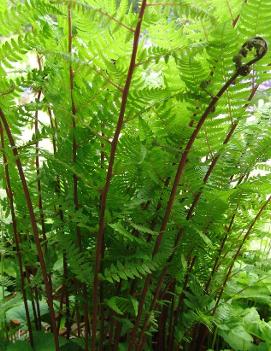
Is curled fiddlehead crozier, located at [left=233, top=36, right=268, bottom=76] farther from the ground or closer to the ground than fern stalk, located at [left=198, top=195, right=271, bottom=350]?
farther from the ground

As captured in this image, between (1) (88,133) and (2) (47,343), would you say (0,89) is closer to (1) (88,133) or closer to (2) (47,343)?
(1) (88,133)

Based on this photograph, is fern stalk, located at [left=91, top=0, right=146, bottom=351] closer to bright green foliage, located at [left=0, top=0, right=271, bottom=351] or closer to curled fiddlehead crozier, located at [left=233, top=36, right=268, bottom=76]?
bright green foliage, located at [left=0, top=0, right=271, bottom=351]

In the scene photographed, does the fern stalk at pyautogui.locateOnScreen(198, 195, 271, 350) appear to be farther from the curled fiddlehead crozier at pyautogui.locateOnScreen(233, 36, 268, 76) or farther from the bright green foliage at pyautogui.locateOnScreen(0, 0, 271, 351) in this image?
the curled fiddlehead crozier at pyautogui.locateOnScreen(233, 36, 268, 76)

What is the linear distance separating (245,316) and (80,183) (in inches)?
22.9

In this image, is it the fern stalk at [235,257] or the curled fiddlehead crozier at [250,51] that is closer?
the curled fiddlehead crozier at [250,51]

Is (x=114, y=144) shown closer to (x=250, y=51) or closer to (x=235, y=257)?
(x=250, y=51)

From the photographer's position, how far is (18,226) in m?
0.81

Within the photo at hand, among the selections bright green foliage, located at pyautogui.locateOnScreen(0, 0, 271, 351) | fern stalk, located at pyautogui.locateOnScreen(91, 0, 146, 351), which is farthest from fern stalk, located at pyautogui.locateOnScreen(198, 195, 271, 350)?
fern stalk, located at pyautogui.locateOnScreen(91, 0, 146, 351)

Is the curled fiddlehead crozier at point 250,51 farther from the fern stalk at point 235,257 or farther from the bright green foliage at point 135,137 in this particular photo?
the fern stalk at point 235,257

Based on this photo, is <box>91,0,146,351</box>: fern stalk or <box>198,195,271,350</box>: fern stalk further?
<box>198,195,271,350</box>: fern stalk

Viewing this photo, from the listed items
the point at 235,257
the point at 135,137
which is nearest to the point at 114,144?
the point at 135,137

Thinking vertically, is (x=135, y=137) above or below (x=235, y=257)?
above

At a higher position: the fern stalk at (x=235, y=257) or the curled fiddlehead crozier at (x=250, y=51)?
the curled fiddlehead crozier at (x=250, y=51)

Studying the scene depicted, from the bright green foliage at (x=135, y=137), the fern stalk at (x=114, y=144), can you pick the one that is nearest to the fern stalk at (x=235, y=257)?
the bright green foliage at (x=135, y=137)
